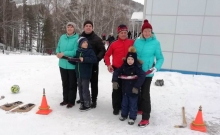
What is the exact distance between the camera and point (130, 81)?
396 cm

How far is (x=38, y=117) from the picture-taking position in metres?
4.20

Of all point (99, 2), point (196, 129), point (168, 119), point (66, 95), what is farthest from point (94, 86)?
point (99, 2)

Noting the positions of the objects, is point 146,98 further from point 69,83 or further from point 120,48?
point 69,83

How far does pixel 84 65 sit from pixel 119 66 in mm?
743

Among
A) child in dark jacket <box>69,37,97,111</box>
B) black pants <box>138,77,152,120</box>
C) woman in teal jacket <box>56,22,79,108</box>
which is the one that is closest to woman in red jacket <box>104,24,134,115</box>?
child in dark jacket <box>69,37,97,111</box>

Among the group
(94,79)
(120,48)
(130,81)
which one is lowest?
(94,79)

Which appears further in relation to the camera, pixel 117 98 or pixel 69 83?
pixel 69 83

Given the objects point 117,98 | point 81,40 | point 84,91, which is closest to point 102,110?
point 117,98

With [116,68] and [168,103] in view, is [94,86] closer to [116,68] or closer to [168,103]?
[116,68]

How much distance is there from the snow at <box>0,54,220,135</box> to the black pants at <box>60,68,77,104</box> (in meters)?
0.28

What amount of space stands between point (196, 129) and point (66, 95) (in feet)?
9.46

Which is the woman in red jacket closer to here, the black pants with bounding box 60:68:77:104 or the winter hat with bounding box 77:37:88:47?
the winter hat with bounding box 77:37:88:47

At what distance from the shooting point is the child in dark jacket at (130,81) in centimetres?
383

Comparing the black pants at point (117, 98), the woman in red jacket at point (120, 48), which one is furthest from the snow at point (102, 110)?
the woman in red jacket at point (120, 48)
